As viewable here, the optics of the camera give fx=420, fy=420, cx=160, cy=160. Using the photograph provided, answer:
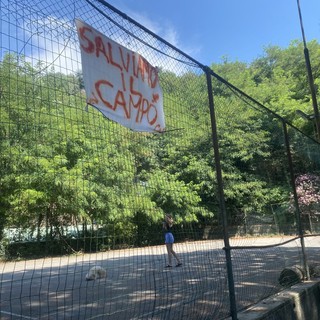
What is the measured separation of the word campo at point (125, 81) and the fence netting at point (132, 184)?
0.14m

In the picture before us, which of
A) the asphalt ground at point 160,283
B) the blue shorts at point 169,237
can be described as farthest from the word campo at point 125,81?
the asphalt ground at point 160,283

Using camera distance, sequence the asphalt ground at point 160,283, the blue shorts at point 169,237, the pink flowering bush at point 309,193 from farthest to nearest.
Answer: the pink flowering bush at point 309,193
the asphalt ground at point 160,283
the blue shorts at point 169,237

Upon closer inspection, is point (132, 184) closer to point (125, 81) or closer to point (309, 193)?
point (125, 81)

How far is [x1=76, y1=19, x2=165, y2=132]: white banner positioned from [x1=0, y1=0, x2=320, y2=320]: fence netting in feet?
0.31

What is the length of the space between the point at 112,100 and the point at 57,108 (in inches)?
23.9

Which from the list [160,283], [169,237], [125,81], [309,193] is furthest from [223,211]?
[309,193]

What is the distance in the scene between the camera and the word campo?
11.4 feet

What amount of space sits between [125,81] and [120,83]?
0.29ft

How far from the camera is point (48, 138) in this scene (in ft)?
10.2

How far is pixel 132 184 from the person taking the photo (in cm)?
385

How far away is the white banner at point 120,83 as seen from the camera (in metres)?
Result: 3.43

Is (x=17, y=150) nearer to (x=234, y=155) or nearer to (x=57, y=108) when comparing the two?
(x=57, y=108)

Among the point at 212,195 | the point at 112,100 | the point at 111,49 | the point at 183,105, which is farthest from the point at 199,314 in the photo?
the point at 111,49

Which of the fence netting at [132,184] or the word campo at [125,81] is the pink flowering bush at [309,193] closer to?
the fence netting at [132,184]
